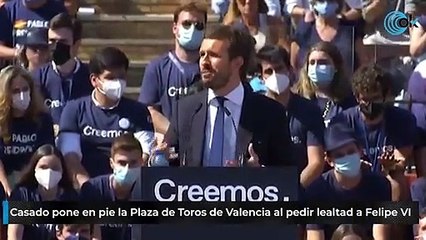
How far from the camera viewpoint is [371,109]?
774 cm

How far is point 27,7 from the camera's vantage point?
8.17 meters

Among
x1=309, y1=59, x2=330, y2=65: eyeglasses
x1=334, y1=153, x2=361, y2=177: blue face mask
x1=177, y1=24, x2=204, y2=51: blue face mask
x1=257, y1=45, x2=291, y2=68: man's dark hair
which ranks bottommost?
x1=334, y1=153, x2=361, y2=177: blue face mask

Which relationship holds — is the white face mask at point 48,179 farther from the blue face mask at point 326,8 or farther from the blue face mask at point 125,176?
the blue face mask at point 326,8

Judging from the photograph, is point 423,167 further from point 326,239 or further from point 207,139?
point 207,139

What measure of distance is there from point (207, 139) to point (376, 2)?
1367mm

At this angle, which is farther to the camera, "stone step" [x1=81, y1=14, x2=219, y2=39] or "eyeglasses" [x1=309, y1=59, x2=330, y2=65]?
"stone step" [x1=81, y1=14, x2=219, y2=39]

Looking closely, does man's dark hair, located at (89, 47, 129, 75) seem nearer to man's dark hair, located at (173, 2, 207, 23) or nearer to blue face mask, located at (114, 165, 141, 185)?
man's dark hair, located at (173, 2, 207, 23)

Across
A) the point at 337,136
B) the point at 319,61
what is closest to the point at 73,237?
the point at 337,136

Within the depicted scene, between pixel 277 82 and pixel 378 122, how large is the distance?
0.58 meters

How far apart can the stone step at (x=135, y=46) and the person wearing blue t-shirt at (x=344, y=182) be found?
1140mm

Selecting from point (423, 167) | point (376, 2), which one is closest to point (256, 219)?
point (423, 167)

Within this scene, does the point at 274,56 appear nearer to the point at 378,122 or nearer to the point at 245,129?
the point at 245,129

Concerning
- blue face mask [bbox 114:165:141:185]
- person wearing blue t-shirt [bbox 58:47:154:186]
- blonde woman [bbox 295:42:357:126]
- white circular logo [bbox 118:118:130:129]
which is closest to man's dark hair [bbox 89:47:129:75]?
person wearing blue t-shirt [bbox 58:47:154:186]
